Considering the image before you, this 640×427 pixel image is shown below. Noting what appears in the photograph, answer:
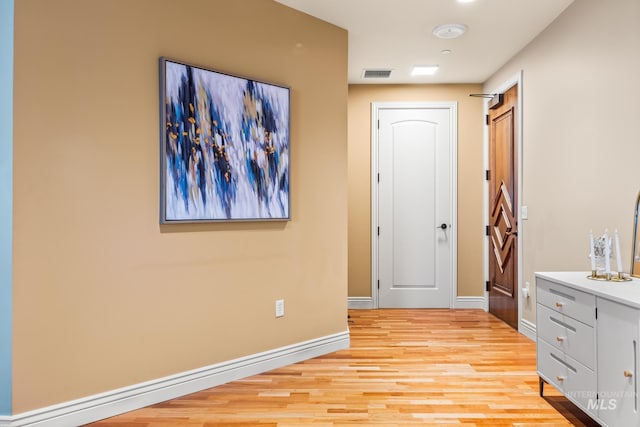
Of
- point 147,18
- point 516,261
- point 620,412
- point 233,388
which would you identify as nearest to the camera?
point 620,412

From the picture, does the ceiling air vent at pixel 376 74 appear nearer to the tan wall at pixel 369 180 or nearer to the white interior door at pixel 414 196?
the tan wall at pixel 369 180

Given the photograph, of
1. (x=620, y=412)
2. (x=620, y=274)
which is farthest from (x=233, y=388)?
(x=620, y=274)

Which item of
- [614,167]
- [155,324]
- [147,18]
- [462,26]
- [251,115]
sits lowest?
[155,324]

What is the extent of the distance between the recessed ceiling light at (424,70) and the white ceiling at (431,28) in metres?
0.07

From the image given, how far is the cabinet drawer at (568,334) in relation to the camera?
7.43ft

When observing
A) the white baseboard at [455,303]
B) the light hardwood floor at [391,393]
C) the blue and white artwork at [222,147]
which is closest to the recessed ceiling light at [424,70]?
the blue and white artwork at [222,147]

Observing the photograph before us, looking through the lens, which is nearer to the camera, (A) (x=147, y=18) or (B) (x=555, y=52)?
(A) (x=147, y=18)

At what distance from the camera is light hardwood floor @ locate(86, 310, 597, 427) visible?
8.25ft

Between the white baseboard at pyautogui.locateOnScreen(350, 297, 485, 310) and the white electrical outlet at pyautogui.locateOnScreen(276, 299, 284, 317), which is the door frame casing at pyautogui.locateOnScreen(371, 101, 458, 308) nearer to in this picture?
the white baseboard at pyautogui.locateOnScreen(350, 297, 485, 310)

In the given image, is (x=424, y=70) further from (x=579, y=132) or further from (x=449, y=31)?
(x=579, y=132)

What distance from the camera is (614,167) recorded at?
2852 mm

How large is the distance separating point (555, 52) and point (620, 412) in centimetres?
260

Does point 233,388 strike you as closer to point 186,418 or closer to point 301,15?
point 186,418

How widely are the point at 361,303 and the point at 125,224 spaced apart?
3.27m
